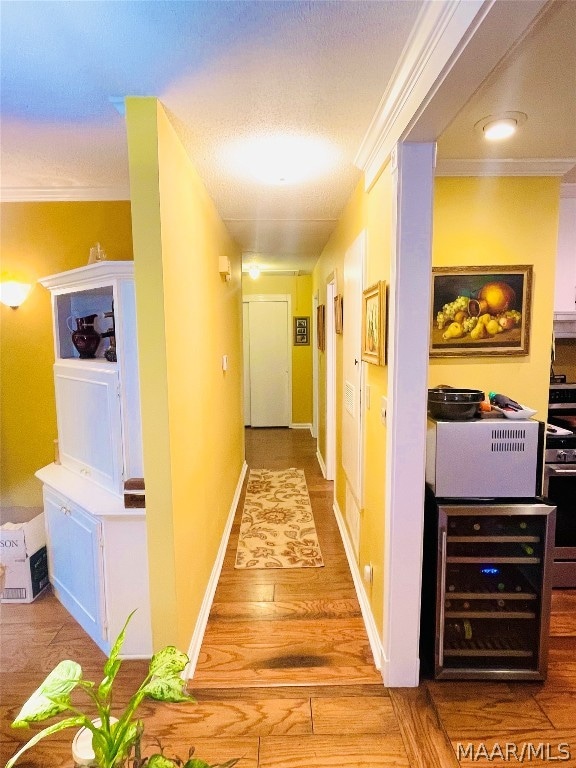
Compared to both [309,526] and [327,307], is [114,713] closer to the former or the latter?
[309,526]

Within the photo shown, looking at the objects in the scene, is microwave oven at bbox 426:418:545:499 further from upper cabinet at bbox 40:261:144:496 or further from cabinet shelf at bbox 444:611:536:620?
upper cabinet at bbox 40:261:144:496

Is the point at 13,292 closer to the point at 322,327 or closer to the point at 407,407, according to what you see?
the point at 407,407

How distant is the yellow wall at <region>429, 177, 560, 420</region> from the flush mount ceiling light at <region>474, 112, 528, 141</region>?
1.27 feet

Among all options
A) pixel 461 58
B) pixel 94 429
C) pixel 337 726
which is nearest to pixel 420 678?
pixel 337 726

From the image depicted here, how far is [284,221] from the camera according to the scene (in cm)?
317

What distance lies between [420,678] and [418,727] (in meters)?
0.24

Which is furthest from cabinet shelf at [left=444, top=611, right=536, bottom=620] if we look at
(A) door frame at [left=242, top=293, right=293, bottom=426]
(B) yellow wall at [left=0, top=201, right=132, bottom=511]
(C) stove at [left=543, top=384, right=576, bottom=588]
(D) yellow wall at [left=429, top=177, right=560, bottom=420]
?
(A) door frame at [left=242, top=293, right=293, bottom=426]

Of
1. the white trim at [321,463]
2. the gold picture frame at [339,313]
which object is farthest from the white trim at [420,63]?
the white trim at [321,463]

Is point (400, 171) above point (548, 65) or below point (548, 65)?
below

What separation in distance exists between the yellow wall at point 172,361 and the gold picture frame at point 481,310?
1.27m

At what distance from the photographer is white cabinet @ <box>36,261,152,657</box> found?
5.98ft

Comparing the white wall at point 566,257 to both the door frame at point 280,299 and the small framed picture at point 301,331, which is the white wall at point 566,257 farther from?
the door frame at point 280,299

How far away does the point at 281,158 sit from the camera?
6.63 ft

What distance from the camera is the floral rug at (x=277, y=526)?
9.05 ft
